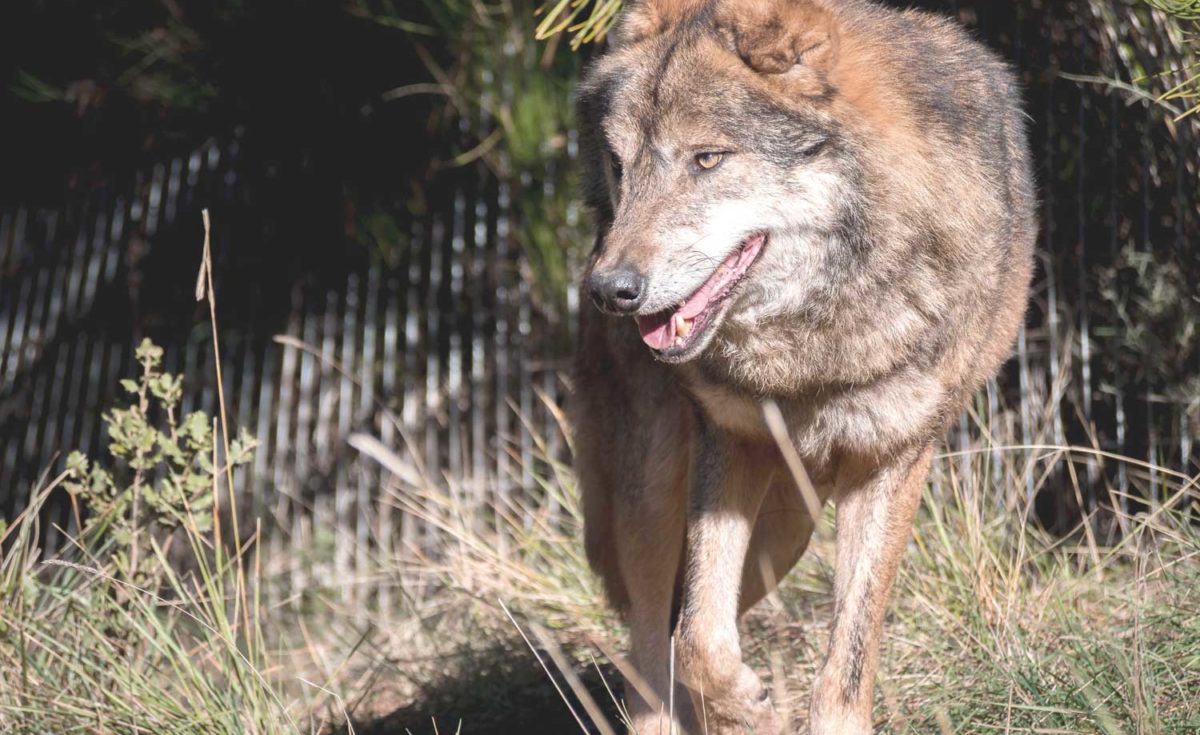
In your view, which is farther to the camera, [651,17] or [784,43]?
[651,17]

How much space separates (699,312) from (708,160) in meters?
0.38

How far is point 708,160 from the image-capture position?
3199 millimetres

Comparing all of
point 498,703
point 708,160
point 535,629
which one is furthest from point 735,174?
point 498,703

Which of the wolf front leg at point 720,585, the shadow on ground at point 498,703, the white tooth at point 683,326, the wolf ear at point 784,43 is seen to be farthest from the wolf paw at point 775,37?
the shadow on ground at point 498,703

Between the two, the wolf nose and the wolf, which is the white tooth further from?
the wolf nose

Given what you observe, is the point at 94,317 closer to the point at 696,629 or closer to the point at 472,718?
the point at 472,718

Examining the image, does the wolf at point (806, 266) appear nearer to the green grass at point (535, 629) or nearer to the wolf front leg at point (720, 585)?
the wolf front leg at point (720, 585)

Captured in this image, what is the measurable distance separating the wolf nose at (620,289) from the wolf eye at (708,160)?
38 cm

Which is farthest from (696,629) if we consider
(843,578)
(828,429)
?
(828,429)

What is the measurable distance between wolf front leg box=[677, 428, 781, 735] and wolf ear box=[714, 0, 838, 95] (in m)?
0.91

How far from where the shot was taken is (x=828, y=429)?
3.31 metres

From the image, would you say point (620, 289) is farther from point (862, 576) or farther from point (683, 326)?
point (862, 576)

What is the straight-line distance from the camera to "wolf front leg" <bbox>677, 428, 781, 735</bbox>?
10.9 feet

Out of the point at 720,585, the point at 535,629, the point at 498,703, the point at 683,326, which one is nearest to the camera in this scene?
the point at 535,629
